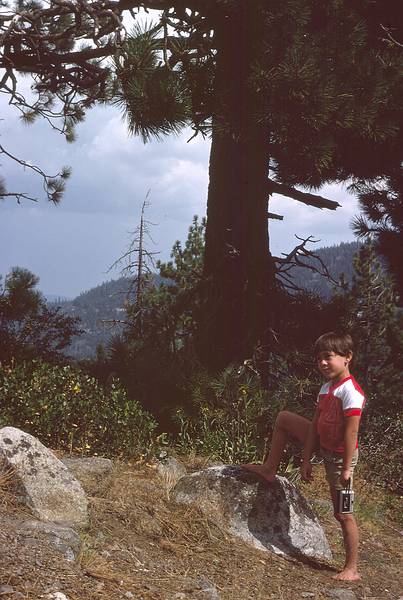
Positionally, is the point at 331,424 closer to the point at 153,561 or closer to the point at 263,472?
the point at 263,472

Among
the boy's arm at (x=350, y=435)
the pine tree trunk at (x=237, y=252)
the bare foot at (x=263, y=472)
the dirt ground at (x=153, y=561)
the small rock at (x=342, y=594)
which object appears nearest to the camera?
the dirt ground at (x=153, y=561)

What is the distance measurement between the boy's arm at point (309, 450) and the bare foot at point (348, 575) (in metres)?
0.64

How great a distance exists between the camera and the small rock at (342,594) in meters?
4.57

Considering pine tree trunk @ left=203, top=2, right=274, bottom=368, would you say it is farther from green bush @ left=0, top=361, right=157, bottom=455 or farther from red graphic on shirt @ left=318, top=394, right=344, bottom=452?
red graphic on shirt @ left=318, top=394, right=344, bottom=452

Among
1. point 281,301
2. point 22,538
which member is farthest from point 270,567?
point 281,301

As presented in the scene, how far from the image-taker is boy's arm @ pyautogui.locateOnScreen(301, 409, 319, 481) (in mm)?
4914

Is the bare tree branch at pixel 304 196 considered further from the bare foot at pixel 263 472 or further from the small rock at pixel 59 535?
the small rock at pixel 59 535

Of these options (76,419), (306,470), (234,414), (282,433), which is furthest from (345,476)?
(76,419)

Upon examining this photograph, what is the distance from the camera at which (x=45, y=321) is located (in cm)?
1077

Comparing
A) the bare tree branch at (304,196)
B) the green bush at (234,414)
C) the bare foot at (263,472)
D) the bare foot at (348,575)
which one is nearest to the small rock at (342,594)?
the bare foot at (348,575)

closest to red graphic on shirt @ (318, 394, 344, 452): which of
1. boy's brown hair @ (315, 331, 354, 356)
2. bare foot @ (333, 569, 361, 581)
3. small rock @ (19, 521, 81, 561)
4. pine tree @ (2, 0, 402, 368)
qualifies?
boy's brown hair @ (315, 331, 354, 356)

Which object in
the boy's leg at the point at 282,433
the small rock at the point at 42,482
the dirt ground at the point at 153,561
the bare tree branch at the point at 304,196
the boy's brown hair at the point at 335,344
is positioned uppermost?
the bare tree branch at the point at 304,196

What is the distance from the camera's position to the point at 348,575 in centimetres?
491

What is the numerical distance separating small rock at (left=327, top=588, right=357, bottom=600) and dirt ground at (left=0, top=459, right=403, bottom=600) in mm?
39
